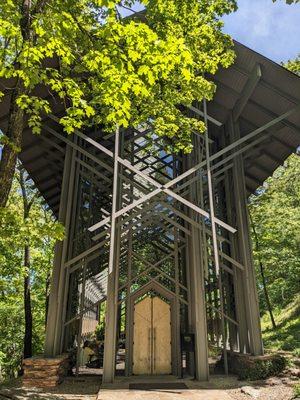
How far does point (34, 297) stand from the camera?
24.9 m

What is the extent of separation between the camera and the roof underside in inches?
391

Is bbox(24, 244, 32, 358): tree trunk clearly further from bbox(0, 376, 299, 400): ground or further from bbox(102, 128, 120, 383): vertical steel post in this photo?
bbox(102, 128, 120, 383): vertical steel post

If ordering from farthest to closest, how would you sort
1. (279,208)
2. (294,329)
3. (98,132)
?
(279,208) → (294,329) → (98,132)

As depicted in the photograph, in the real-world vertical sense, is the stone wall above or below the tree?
below

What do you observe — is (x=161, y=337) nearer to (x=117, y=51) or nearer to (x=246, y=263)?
(x=246, y=263)

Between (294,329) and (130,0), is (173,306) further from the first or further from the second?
(294,329)

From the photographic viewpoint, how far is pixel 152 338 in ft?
36.5

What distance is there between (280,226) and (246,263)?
11901 millimetres

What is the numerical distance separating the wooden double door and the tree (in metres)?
5.90

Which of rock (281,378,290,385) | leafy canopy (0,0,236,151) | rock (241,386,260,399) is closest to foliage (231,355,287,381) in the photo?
rock (281,378,290,385)

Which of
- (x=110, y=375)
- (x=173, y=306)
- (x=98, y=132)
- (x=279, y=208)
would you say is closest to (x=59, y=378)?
(x=110, y=375)

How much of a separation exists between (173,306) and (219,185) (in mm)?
5803

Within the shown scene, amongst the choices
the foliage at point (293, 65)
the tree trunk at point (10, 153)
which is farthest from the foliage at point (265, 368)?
the foliage at point (293, 65)

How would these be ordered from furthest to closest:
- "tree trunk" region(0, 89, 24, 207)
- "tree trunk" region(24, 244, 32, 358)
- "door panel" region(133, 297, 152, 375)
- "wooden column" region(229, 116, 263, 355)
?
"tree trunk" region(24, 244, 32, 358)
"door panel" region(133, 297, 152, 375)
"wooden column" region(229, 116, 263, 355)
"tree trunk" region(0, 89, 24, 207)
